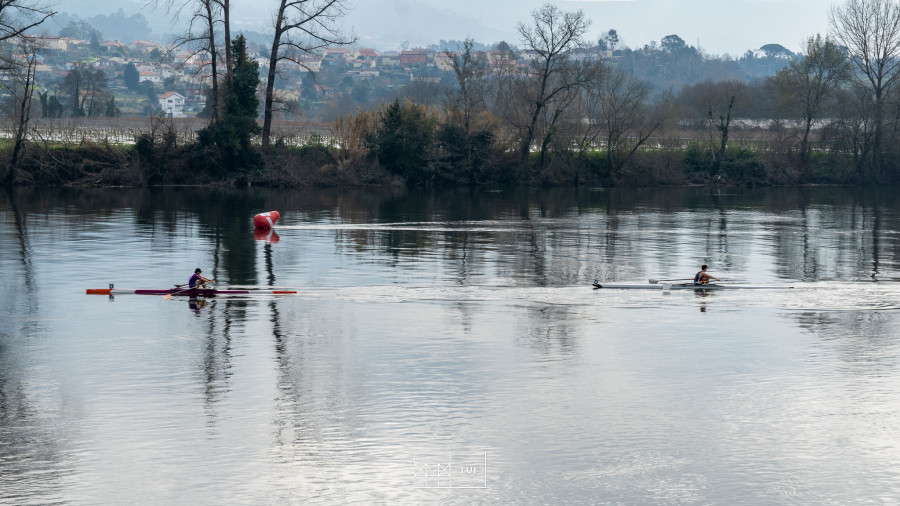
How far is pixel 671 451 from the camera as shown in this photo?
19.9m

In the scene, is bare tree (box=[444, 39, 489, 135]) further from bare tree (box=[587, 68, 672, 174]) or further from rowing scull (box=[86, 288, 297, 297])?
rowing scull (box=[86, 288, 297, 297])

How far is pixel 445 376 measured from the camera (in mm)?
24734

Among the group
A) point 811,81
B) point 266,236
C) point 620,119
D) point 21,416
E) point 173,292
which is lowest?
point 21,416

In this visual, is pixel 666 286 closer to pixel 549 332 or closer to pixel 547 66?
pixel 549 332

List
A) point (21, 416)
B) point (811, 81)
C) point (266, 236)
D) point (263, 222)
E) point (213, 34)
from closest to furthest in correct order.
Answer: point (21, 416) < point (266, 236) < point (263, 222) < point (213, 34) < point (811, 81)

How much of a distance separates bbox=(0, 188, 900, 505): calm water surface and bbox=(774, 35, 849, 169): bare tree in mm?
60602

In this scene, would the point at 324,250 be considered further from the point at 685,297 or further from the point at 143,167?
the point at 143,167

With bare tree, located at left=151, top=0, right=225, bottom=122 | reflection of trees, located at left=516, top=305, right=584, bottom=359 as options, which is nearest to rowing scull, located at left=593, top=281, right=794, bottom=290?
reflection of trees, located at left=516, top=305, right=584, bottom=359

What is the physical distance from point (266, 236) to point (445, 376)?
29.0m

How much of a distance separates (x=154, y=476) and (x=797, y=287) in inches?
1046

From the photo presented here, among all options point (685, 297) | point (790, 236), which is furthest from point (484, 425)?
point (790, 236)

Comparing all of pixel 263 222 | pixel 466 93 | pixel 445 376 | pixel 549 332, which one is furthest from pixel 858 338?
pixel 466 93

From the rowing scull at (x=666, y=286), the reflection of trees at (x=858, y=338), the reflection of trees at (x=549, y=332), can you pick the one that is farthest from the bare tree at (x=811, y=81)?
the reflection of trees at (x=549, y=332)

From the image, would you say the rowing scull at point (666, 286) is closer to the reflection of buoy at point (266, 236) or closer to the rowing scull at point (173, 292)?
the rowing scull at point (173, 292)
